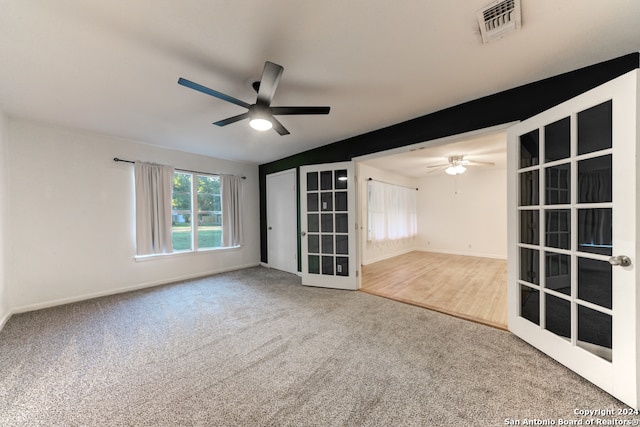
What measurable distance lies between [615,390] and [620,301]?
0.58m

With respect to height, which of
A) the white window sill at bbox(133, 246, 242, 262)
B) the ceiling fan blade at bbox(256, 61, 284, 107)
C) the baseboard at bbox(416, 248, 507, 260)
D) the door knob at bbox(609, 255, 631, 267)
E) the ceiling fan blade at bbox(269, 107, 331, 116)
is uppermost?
the ceiling fan blade at bbox(256, 61, 284, 107)

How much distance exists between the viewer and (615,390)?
1.55 m

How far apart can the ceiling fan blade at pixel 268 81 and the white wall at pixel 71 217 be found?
3.22 m

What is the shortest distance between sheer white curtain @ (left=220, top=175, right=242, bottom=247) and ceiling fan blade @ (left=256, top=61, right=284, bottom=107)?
131 inches

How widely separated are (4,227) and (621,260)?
584 cm

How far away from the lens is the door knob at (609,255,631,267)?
59.1 inches

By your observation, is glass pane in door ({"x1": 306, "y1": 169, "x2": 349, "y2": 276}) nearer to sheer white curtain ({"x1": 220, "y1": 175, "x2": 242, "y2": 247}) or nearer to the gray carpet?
the gray carpet

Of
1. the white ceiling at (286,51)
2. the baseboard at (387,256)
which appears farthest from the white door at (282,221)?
the white ceiling at (286,51)

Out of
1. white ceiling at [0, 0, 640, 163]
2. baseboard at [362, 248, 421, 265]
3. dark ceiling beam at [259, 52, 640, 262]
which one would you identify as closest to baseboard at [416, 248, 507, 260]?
baseboard at [362, 248, 421, 265]

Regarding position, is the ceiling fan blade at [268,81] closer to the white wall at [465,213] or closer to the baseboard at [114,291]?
the baseboard at [114,291]

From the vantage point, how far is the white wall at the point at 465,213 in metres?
6.37

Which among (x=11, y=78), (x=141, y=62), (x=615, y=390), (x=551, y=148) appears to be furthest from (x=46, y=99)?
(x=615, y=390)

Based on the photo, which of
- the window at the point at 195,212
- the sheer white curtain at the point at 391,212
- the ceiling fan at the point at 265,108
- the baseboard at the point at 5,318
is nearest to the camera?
the ceiling fan at the point at 265,108

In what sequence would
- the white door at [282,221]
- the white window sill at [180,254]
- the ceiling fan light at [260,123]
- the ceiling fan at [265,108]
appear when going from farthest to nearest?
the white door at [282,221], the white window sill at [180,254], the ceiling fan light at [260,123], the ceiling fan at [265,108]
